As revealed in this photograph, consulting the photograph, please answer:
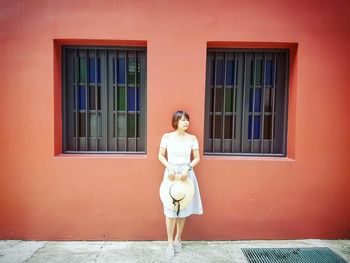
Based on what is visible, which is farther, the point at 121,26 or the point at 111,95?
the point at 111,95

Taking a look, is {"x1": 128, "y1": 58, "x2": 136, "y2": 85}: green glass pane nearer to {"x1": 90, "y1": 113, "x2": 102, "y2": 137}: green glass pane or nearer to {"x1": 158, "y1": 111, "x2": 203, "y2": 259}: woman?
{"x1": 90, "y1": 113, "x2": 102, "y2": 137}: green glass pane

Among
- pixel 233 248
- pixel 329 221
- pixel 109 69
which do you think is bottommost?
pixel 233 248

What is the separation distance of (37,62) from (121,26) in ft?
4.16

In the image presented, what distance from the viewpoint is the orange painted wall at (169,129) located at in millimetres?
4031

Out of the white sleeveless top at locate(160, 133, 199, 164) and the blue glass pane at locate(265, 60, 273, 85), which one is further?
the blue glass pane at locate(265, 60, 273, 85)

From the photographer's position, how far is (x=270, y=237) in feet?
14.1

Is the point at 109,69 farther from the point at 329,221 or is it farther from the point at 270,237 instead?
the point at 329,221

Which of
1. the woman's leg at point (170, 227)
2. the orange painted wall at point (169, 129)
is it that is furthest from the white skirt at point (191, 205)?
the orange painted wall at point (169, 129)

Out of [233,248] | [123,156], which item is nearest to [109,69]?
[123,156]

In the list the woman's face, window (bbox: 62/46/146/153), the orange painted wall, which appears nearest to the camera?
the woman's face

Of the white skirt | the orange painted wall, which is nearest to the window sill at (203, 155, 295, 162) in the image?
the orange painted wall

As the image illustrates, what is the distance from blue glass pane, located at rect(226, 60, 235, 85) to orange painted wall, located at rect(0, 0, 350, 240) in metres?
0.37

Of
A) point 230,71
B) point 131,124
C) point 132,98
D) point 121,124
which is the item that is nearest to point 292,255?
point 230,71

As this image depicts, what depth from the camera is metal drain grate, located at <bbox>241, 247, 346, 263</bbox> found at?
3748 millimetres
